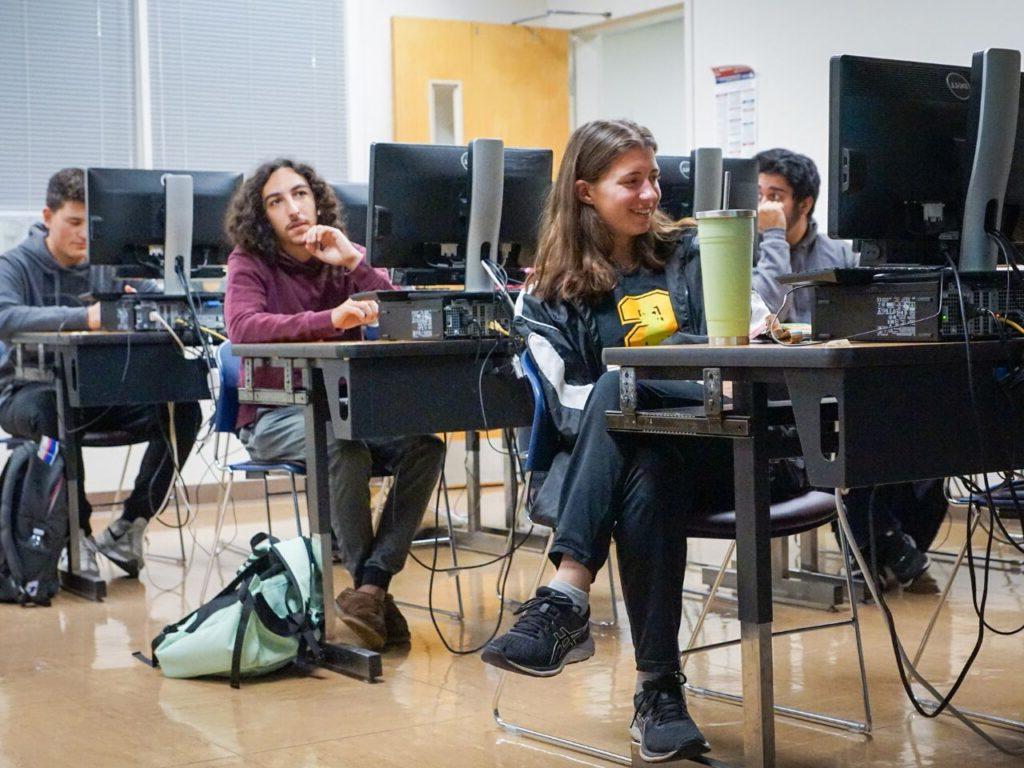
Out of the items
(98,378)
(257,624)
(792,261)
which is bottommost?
(257,624)

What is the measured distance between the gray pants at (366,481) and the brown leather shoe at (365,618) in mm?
87

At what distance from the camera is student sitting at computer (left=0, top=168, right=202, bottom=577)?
13.7ft

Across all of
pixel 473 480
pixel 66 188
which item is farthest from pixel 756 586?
pixel 66 188

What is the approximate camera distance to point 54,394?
13.6 feet

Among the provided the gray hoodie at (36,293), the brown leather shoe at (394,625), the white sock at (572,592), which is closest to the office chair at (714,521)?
the white sock at (572,592)

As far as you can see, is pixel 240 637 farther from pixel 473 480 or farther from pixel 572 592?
pixel 473 480

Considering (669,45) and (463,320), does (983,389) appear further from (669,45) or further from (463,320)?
(669,45)

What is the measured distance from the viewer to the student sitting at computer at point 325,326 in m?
3.24

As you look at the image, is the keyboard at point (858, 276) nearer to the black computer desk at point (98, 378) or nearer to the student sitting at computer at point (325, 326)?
the student sitting at computer at point (325, 326)

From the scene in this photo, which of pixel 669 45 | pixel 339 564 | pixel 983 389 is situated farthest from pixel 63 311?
pixel 669 45

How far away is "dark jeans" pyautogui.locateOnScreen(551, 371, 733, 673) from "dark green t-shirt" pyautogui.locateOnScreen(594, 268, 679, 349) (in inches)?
11.1

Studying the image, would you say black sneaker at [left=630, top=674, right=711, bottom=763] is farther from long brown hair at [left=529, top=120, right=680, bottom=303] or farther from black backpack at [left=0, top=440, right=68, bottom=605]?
black backpack at [left=0, top=440, right=68, bottom=605]

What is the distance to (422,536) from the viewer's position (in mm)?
4777

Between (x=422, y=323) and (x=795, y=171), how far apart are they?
129 centimetres
